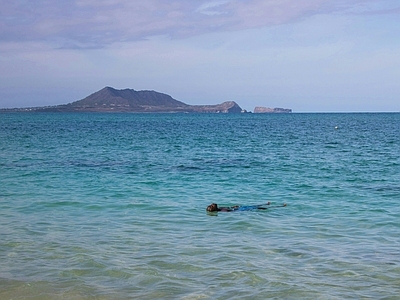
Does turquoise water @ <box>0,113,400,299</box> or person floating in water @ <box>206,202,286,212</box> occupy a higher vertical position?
person floating in water @ <box>206,202,286,212</box>

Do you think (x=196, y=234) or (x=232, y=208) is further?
(x=232, y=208)

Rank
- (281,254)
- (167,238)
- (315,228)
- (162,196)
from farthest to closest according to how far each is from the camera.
A: (162,196), (315,228), (167,238), (281,254)

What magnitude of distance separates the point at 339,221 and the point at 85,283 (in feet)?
31.5

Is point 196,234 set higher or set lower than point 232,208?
lower

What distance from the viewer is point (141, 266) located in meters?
12.7

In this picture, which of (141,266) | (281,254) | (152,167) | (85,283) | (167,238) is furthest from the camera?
(152,167)

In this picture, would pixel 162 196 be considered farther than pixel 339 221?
Yes

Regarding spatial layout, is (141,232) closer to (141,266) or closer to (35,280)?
(141,266)

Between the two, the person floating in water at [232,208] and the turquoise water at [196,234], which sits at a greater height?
the person floating in water at [232,208]

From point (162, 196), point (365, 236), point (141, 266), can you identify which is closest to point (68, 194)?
point (162, 196)

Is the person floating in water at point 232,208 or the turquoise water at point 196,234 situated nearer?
the turquoise water at point 196,234

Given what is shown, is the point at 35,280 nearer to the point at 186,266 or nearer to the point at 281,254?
the point at 186,266

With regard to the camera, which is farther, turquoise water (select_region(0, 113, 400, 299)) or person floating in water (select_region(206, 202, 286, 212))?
person floating in water (select_region(206, 202, 286, 212))

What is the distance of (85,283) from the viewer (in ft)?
37.7
